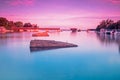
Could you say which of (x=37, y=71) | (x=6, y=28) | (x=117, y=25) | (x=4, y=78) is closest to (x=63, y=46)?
(x=37, y=71)

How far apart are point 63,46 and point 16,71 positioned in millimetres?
6441

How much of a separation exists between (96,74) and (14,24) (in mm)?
62044

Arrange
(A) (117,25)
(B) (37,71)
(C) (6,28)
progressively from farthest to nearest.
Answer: (C) (6,28), (A) (117,25), (B) (37,71)

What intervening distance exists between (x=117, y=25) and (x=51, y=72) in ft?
134

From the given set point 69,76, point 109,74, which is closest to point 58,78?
point 69,76

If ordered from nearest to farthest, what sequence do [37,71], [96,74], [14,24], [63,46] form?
[96,74], [37,71], [63,46], [14,24]

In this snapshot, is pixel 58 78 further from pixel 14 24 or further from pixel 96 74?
pixel 14 24

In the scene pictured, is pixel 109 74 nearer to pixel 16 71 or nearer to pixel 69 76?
pixel 69 76


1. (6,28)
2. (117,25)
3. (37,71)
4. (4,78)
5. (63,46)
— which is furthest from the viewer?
(6,28)

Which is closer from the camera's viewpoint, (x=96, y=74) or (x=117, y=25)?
(x=96, y=74)

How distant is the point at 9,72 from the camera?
560 cm

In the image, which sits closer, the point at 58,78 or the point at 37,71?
the point at 58,78

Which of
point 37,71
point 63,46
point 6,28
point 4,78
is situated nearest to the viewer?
point 4,78

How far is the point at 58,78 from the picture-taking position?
16.5 feet
